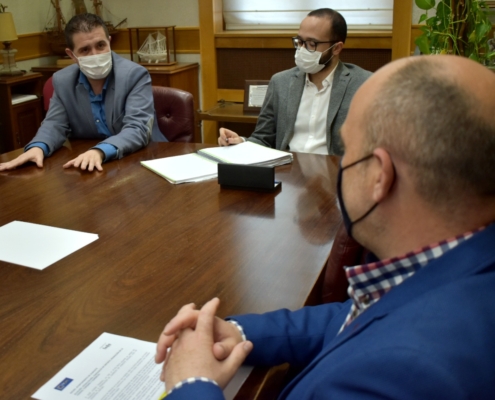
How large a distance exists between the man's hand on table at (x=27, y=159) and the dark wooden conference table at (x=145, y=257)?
86 mm

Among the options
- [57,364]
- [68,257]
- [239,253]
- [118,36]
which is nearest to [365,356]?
[57,364]

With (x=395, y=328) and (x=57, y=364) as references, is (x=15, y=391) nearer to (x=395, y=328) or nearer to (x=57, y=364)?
(x=57, y=364)

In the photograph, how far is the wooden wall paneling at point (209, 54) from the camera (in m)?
4.14

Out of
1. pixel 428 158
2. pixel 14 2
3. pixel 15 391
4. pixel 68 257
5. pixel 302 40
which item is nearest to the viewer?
pixel 428 158

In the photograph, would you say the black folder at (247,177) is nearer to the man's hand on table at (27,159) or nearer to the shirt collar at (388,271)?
the man's hand on table at (27,159)

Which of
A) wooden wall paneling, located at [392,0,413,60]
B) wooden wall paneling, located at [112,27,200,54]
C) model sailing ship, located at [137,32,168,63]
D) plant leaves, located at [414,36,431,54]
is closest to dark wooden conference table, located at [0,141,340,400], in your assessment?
plant leaves, located at [414,36,431,54]

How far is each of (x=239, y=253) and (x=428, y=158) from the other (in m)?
0.70

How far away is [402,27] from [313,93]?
144cm

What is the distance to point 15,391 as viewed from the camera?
853 mm

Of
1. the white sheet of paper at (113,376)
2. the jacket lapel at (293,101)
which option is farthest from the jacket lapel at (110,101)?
the white sheet of paper at (113,376)

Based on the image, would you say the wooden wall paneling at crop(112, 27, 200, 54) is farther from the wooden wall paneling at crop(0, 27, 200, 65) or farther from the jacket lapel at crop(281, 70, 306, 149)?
the jacket lapel at crop(281, 70, 306, 149)

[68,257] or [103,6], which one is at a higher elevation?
[103,6]

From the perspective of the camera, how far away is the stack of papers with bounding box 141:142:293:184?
1.88m

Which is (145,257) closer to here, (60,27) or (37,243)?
(37,243)
